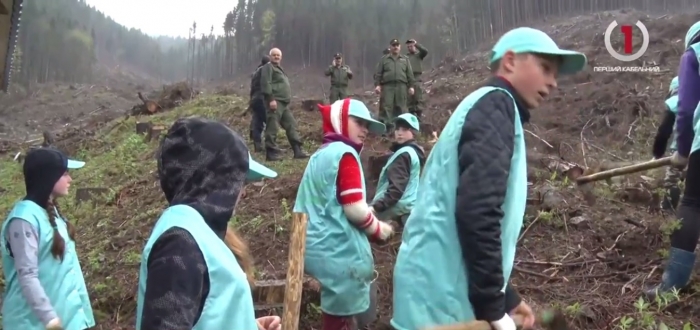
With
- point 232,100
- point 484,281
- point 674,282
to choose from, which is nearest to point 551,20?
point 232,100

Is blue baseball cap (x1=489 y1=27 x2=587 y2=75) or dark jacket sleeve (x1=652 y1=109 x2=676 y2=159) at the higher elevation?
blue baseball cap (x1=489 y1=27 x2=587 y2=75)

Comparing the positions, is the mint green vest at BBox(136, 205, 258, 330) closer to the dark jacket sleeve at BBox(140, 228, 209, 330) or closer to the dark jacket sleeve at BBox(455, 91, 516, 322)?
the dark jacket sleeve at BBox(140, 228, 209, 330)

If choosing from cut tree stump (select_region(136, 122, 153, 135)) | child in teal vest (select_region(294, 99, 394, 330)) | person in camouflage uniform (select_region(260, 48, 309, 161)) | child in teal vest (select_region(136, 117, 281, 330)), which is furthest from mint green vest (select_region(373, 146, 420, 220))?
cut tree stump (select_region(136, 122, 153, 135))

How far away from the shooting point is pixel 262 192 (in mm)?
→ 7777

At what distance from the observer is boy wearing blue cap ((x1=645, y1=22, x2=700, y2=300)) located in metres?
3.18

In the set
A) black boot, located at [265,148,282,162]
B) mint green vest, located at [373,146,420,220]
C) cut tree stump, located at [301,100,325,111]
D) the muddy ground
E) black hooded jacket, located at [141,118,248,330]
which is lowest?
the muddy ground

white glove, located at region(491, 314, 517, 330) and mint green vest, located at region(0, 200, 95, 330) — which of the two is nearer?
white glove, located at region(491, 314, 517, 330)

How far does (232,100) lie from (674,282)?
52.7ft

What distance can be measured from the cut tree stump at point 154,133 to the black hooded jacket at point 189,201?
12.3 metres

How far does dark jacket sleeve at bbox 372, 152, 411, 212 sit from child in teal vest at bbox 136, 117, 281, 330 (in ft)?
8.50

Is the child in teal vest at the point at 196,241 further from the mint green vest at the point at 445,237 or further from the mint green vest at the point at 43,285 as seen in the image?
the mint green vest at the point at 43,285

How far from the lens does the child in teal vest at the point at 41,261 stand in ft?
8.94

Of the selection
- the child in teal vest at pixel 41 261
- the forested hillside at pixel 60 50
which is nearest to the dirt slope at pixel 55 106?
the forested hillside at pixel 60 50

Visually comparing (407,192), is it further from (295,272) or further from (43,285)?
(43,285)
